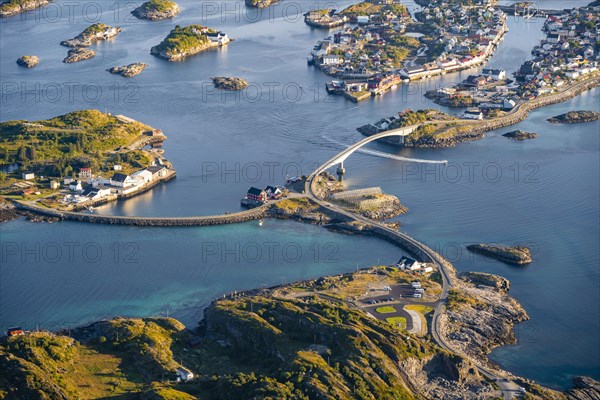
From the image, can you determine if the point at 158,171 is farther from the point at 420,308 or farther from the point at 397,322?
the point at 397,322

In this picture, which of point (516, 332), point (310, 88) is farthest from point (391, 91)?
point (516, 332)

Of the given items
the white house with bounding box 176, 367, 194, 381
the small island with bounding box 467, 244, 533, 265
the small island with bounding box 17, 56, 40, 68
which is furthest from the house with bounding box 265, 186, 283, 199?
the small island with bounding box 17, 56, 40, 68

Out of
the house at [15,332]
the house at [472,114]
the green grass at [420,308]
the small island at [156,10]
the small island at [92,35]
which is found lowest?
the green grass at [420,308]

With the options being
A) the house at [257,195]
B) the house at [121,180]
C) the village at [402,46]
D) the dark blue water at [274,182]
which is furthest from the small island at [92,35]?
the house at [257,195]

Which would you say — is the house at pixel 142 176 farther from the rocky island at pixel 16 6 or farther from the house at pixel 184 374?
the rocky island at pixel 16 6

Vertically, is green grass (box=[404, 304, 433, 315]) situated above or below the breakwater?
below

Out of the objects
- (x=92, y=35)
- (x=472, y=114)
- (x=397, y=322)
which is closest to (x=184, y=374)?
(x=397, y=322)

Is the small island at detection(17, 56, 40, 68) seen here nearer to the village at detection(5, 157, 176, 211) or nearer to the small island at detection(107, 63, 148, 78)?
the small island at detection(107, 63, 148, 78)
